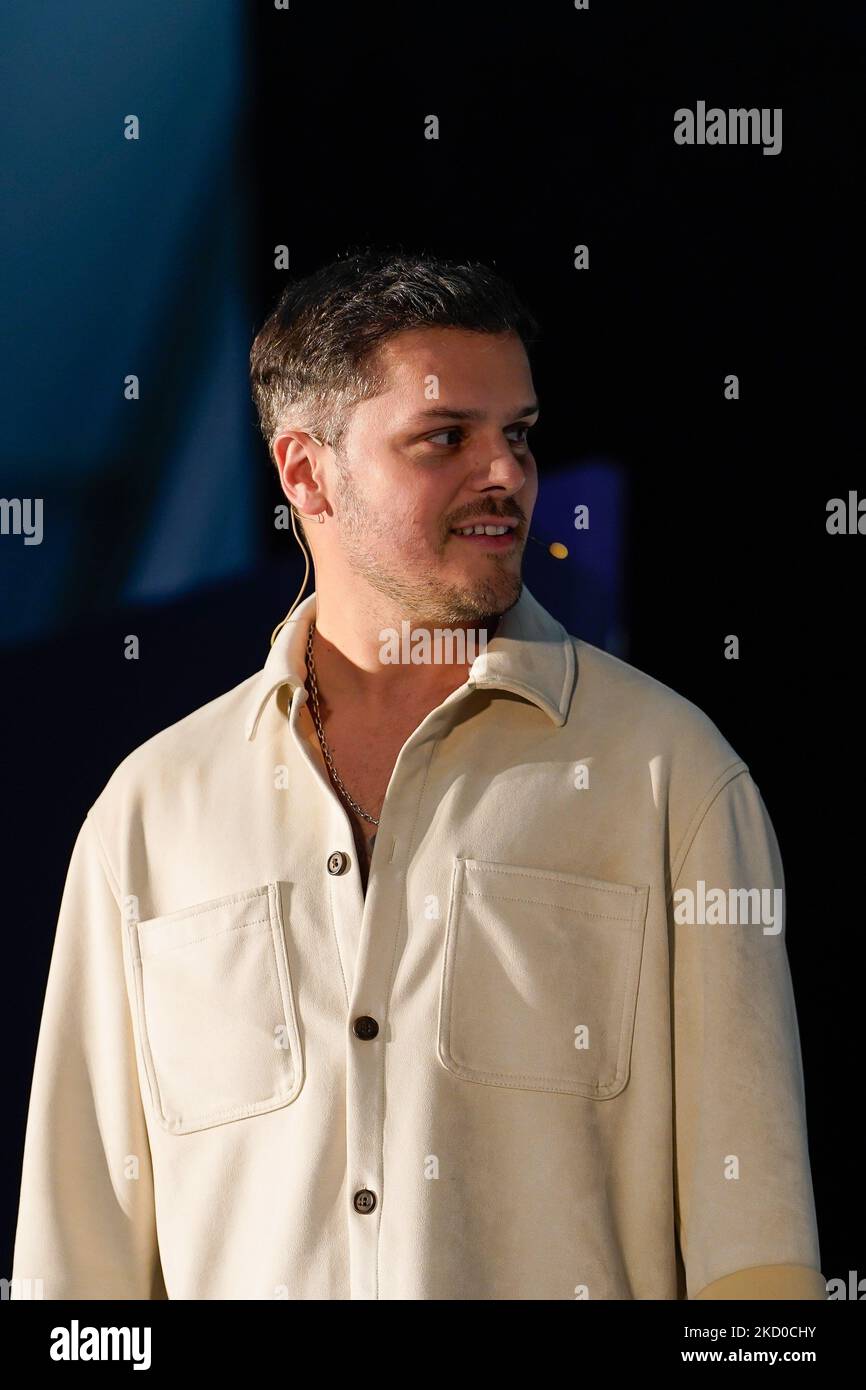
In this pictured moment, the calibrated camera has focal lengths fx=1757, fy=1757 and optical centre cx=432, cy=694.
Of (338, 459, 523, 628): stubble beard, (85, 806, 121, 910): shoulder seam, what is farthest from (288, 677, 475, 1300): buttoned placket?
(85, 806, 121, 910): shoulder seam

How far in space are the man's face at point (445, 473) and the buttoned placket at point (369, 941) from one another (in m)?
0.15

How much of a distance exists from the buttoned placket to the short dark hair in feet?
1.57

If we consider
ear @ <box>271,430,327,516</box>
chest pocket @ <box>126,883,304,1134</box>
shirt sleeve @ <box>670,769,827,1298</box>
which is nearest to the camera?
shirt sleeve @ <box>670,769,827,1298</box>

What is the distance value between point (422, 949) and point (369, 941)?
0.24ft

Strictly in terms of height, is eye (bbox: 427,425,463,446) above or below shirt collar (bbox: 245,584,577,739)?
above

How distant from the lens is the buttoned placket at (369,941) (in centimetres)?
229

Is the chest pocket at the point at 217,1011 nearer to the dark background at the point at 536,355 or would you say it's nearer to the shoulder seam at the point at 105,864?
the shoulder seam at the point at 105,864

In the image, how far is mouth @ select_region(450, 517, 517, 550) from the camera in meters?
2.47

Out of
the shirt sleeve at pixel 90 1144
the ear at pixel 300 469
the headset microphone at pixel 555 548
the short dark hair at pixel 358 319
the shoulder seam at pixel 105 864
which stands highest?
the short dark hair at pixel 358 319

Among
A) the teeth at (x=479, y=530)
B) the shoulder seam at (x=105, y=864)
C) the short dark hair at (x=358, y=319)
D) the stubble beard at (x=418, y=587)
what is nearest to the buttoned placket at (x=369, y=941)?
the stubble beard at (x=418, y=587)

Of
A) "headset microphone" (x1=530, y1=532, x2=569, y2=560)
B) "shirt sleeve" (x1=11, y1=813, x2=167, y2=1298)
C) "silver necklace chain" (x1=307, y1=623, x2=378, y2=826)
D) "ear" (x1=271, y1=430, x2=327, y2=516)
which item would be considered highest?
"ear" (x1=271, y1=430, x2=327, y2=516)

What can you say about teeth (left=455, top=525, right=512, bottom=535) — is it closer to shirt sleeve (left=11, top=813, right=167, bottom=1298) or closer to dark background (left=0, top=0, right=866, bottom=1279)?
dark background (left=0, top=0, right=866, bottom=1279)

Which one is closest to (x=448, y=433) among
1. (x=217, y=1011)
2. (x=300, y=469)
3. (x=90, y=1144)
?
(x=300, y=469)

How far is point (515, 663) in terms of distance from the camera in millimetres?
2469
